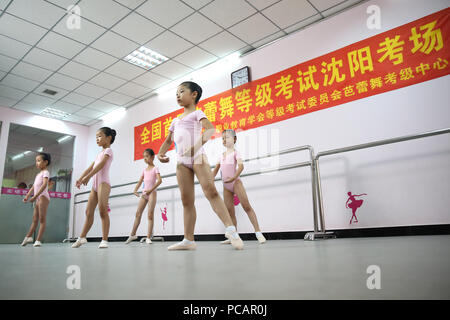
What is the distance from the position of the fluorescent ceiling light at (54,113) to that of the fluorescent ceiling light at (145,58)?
2.62 m

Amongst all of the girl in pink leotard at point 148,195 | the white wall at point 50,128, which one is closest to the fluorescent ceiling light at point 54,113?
the white wall at point 50,128

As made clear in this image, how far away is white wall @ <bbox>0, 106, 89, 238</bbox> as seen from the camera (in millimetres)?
5445

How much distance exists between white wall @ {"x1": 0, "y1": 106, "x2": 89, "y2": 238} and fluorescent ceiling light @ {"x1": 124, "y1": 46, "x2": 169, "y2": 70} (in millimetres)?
3101

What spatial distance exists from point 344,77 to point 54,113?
561cm

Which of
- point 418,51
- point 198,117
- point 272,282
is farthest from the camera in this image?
point 418,51

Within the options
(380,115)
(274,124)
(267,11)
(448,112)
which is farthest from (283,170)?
(267,11)

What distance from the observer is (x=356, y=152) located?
294 centimetres

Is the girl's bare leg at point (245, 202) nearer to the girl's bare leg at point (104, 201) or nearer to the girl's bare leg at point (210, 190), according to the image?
the girl's bare leg at point (210, 190)

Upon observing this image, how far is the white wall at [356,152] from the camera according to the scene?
255 cm

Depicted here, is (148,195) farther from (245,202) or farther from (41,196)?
(245,202)

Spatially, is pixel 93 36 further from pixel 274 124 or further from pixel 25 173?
pixel 25 173

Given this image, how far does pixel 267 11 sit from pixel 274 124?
4.32 ft

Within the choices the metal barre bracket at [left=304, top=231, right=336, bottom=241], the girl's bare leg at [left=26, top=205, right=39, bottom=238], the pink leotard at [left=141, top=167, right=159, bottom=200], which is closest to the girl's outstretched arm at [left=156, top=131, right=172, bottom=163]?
the metal barre bracket at [left=304, top=231, right=336, bottom=241]
